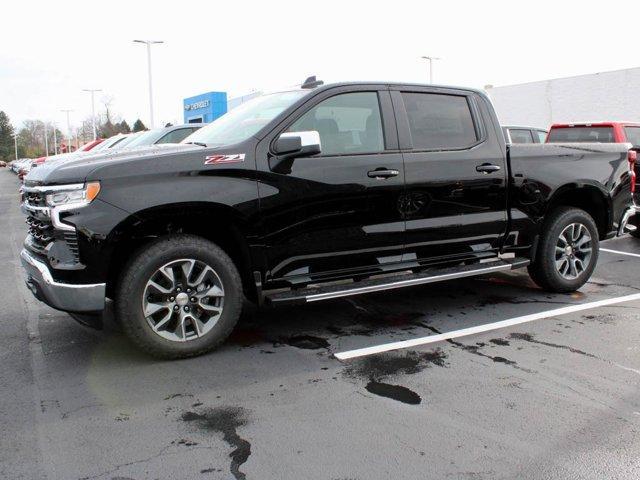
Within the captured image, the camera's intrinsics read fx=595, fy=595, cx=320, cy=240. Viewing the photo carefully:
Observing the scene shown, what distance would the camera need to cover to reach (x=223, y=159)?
13.9ft

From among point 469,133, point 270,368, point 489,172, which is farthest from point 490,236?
point 270,368

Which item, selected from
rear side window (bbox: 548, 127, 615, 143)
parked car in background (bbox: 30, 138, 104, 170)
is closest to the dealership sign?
parked car in background (bbox: 30, 138, 104, 170)

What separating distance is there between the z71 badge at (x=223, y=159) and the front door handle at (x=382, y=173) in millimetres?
1057

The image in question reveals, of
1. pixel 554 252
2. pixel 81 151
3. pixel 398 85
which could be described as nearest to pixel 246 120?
pixel 398 85

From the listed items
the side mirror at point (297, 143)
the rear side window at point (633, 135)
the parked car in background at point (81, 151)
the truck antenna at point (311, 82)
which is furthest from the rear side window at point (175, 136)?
Result: the rear side window at point (633, 135)

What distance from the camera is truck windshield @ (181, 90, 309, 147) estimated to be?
15.2 feet

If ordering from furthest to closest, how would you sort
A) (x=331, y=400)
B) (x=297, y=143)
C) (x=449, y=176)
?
(x=449, y=176) < (x=297, y=143) < (x=331, y=400)

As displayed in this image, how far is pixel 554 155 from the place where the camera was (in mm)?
5809

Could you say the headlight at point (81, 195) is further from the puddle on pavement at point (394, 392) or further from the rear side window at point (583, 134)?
the rear side window at point (583, 134)

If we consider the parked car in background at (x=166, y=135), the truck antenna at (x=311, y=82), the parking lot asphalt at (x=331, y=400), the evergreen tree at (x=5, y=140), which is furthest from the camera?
the evergreen tree at (x=5, y=140)

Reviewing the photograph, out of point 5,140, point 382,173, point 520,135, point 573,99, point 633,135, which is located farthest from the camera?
point 5,140

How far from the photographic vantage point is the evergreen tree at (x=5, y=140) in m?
132

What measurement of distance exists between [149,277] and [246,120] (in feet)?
5.31

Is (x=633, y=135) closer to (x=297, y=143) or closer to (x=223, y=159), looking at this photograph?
(x=297, y=143)
